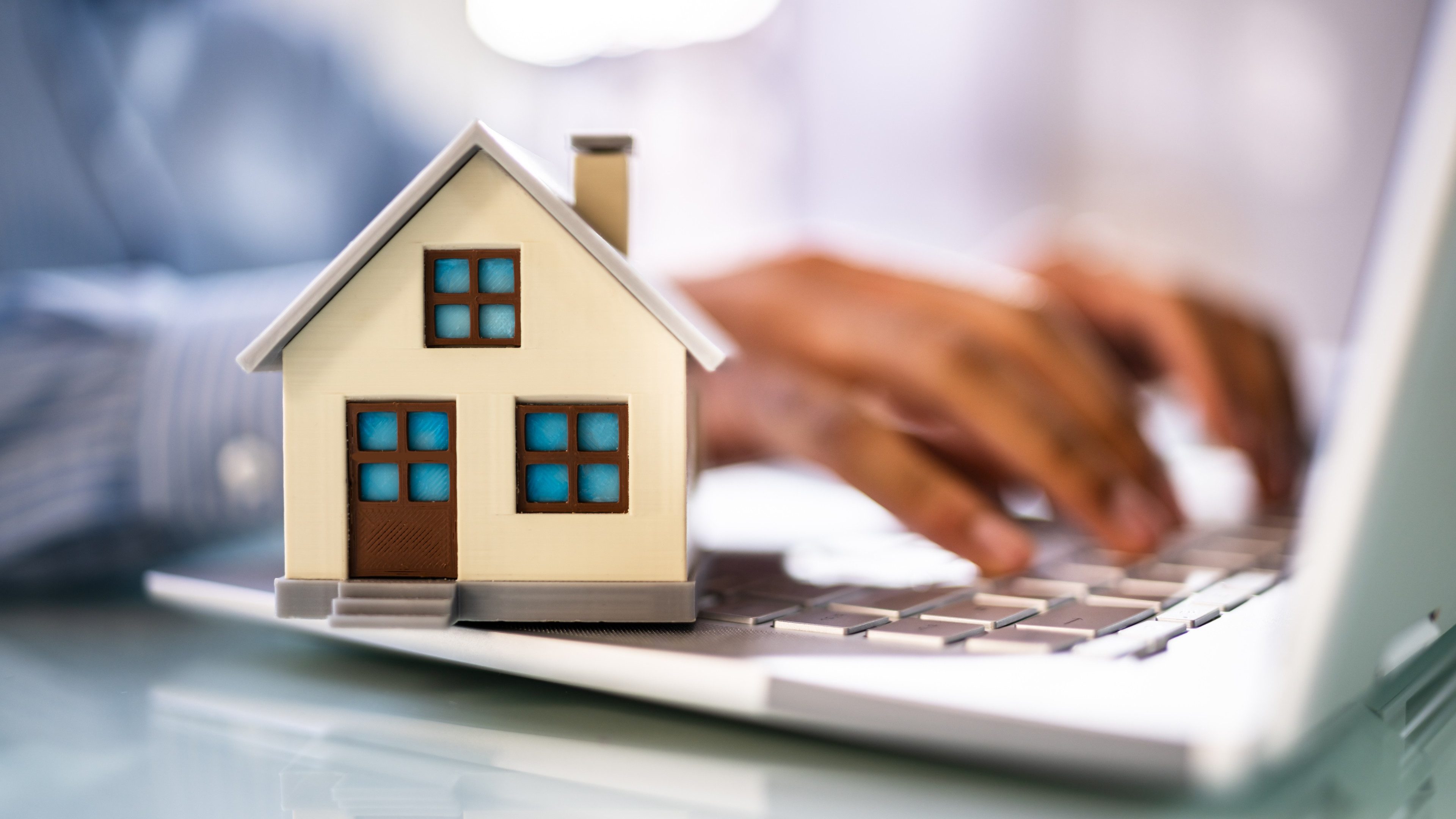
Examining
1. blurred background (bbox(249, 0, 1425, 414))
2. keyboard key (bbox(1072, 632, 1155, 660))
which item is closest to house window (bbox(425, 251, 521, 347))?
keyboard key (bbox(1072, 632, 1155, 660))

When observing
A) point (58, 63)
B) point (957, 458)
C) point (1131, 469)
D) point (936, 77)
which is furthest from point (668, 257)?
point (1131, 469)

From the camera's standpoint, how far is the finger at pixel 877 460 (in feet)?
2.55

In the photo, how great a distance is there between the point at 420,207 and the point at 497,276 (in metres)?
0.07

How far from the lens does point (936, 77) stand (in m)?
3.18

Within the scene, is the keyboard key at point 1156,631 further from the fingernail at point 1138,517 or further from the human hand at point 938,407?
the fingernail at point 1138,517

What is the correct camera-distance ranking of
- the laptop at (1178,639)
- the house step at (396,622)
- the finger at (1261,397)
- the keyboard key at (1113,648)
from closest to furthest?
the laptop at (1178,639)
the keyboard key at (1113,648)
the house step at (396,622)
the finger at (1261,397)

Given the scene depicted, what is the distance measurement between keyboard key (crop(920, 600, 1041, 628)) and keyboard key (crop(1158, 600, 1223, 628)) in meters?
0.08

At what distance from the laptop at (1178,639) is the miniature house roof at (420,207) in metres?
0.18

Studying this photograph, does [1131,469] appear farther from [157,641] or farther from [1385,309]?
[157,641]

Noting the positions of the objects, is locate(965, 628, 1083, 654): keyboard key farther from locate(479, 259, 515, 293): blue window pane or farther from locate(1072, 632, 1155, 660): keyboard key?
locate(479, 259, 515, 293): blue window pane

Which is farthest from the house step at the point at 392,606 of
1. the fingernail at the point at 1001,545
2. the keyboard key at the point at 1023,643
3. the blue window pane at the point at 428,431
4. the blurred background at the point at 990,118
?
the blurred background at the point at 990,118

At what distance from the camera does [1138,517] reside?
0.88m

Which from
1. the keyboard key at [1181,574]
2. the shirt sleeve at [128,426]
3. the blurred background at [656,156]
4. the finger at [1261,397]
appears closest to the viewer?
the keyboard key at [1181,574]

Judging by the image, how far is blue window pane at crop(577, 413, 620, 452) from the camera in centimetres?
61
